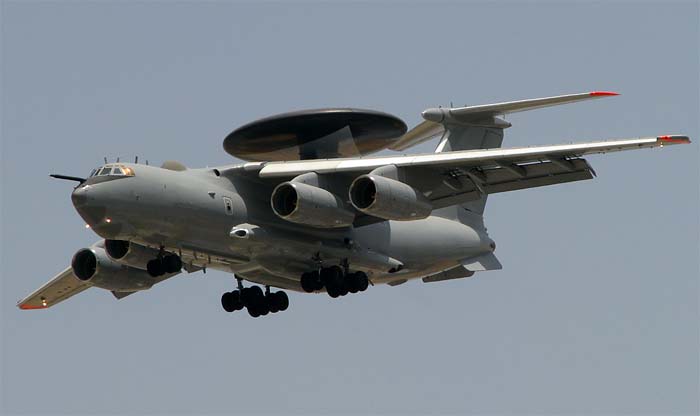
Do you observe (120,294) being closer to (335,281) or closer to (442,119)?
(335,281)

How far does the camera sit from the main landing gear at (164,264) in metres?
22.7

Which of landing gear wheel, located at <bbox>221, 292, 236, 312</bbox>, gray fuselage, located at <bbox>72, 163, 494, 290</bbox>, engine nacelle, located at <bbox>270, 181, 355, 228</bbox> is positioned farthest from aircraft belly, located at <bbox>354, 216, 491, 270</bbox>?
landing gear wheel, located at <bbox>221, 292, 236, 312</bbox>

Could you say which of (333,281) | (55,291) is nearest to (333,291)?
(333,281)

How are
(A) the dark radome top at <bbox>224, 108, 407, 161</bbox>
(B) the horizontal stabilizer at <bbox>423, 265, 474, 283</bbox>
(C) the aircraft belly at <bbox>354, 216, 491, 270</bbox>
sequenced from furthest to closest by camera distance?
(B) the horizontal stabilizer at <bbox>423, 265, 474, 283</bbox> → (C) the aircraft belly at <bbox>354, 216, 491, 270</bbox> → (A) the dark radome top at <bbox>224, 108, 407, 161</bbox>

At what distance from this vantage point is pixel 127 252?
23844mm

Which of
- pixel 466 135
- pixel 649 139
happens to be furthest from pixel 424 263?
pixel 649 139

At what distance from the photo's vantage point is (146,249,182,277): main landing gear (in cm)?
2269

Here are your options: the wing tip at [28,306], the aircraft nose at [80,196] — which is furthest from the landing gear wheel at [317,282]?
the wing tip at [28,306]

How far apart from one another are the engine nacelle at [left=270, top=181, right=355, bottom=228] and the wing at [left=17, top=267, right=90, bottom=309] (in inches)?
244

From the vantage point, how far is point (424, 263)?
82.4 feet

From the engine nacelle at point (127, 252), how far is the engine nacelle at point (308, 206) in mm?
2529

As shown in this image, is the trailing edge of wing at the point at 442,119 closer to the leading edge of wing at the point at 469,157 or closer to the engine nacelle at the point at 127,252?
the leading edge of wing at the point at 469,157

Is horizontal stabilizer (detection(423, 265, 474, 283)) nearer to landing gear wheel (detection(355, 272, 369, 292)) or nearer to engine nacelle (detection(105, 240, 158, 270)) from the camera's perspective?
landing gear wheel (detection(355, 272, 369, 292))

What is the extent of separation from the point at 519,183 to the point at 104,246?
7.22m
